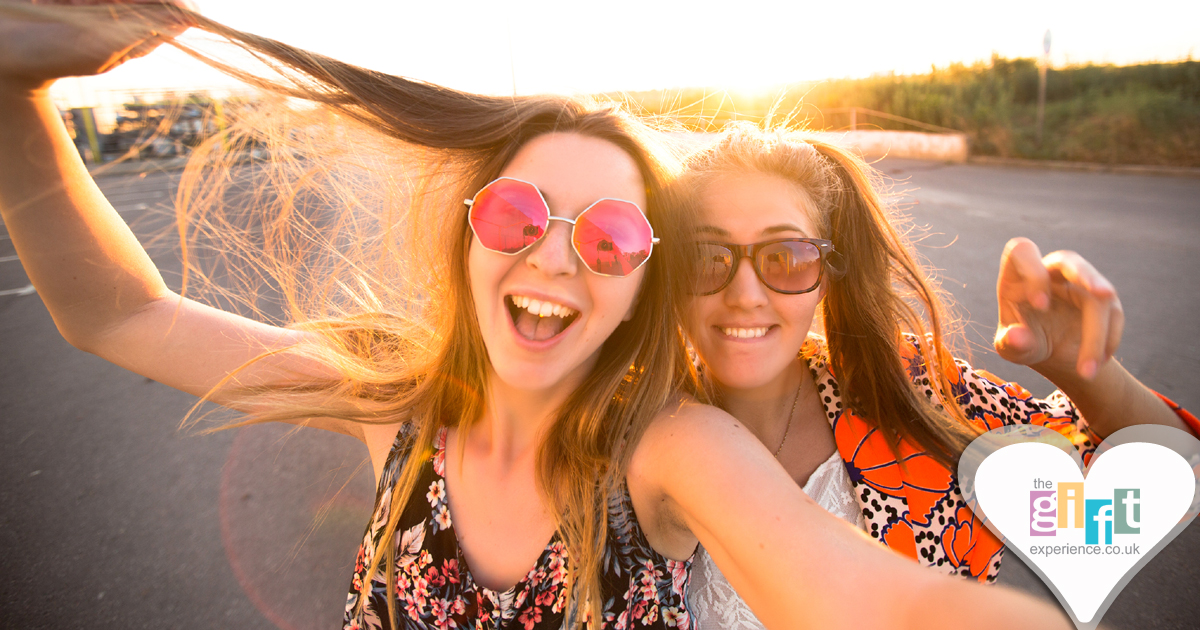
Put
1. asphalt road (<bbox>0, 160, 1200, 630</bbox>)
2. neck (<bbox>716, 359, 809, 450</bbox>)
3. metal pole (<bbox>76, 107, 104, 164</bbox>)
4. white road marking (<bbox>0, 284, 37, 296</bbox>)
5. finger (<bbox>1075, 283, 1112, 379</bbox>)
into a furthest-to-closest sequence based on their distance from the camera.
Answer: metal pole (<bbox>76, 107, 104, 164</bbox>)
white road marking (<bbox>0, 284, 37, 296</bbox>)
asphalt road (<bbox>0, 160, 1200, 630</bbox>)
neck (<bbox>716, 359, 809, 450</bbox>)
finger (<bbox>1075, 283, 1112, 379</bbox>)

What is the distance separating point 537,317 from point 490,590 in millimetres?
704

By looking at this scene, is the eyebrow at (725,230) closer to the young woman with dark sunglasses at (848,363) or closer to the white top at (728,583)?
the young woman with dark sunglasses at (848,363)

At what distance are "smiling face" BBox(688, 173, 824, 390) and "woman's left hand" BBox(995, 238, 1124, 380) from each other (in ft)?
1.67

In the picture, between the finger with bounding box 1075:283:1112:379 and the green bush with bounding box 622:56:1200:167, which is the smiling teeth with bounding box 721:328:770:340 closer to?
the finger with bounding box 1075:283:1112:379

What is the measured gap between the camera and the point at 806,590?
3.96 feet

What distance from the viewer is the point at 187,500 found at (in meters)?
3.26

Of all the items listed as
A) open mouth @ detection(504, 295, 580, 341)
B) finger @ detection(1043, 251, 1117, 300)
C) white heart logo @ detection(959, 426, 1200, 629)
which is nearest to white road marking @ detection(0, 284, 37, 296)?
open mouth @ detection(504, 295, 580, 341)

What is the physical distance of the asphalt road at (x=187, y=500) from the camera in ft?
8.39

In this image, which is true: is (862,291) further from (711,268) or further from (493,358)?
(493,358)

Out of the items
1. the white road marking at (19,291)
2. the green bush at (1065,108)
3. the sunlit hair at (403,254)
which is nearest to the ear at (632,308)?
the sunlit hair at (403,254)

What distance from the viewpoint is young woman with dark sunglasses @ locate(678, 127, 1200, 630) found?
5.71 feet

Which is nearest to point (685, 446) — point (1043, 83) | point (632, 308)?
point (632, 308)

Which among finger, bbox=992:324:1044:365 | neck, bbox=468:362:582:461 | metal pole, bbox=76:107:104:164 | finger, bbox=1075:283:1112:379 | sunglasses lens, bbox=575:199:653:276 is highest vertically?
metal pole, bbox=76:107:104:164

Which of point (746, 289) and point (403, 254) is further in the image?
point (403, 254)
